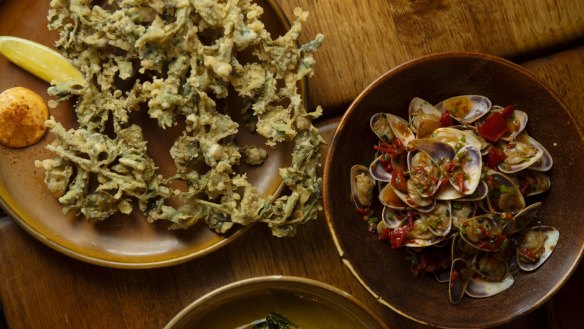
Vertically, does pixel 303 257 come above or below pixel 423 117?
below

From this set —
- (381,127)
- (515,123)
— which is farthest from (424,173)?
(515,123)

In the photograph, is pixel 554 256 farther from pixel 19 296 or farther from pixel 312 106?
pixel 19 296

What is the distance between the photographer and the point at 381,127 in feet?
5.75

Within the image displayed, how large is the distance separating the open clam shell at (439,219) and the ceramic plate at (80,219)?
1.40ft

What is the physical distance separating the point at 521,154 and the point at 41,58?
133 centimetres

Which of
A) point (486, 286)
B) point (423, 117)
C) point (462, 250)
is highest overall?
point (423, 117)

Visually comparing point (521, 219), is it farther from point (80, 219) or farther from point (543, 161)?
point (80, 219)

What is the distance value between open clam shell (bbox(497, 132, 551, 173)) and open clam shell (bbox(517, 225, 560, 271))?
182 mm

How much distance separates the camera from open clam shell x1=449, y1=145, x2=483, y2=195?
1672 millimetres

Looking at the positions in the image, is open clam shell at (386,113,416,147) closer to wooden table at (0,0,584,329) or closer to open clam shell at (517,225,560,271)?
wooden table at (0,0,584,329)

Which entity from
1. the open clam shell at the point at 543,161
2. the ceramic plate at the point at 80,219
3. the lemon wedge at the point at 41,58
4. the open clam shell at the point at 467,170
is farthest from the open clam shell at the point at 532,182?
the lemon wedge at the point at 41,58

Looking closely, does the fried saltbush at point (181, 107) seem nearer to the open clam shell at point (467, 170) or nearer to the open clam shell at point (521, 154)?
the open clam shell at point (467, 170)

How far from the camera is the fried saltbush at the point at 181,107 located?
161cm

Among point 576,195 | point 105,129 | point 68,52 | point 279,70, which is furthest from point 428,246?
point 68,52
